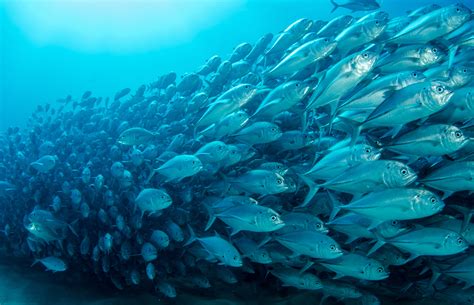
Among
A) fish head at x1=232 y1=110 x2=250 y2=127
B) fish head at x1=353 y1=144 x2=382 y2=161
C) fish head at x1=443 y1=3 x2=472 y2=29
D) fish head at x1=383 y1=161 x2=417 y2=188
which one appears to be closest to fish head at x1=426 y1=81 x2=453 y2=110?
fish head at x1=383 y1=161 x2=417 y2=188

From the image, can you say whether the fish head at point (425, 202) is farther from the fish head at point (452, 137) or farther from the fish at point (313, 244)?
the fish at point (313, 244)

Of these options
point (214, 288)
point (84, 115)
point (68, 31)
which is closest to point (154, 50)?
point (68, 31)

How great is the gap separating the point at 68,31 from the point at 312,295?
52012 mm

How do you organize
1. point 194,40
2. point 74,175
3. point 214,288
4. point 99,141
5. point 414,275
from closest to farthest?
point 414,275 < point 214,288 < point 74,175 < point 99,141 < point 194,40

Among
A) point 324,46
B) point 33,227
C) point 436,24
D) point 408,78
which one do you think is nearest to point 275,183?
point 324,46

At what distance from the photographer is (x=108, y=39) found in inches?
2037

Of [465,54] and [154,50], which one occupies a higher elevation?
[154,50]

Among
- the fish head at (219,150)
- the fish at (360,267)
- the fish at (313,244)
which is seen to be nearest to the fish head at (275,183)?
the fish at (313,244)

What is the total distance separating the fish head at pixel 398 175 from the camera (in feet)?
10.7

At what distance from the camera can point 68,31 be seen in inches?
1861

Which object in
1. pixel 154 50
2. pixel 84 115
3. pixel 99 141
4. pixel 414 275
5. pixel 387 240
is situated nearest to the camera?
pixel 387 240

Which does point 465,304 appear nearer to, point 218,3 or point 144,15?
point 218,3

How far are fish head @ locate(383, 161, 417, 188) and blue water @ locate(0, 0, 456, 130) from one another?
118ft

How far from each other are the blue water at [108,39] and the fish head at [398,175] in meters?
35.8
